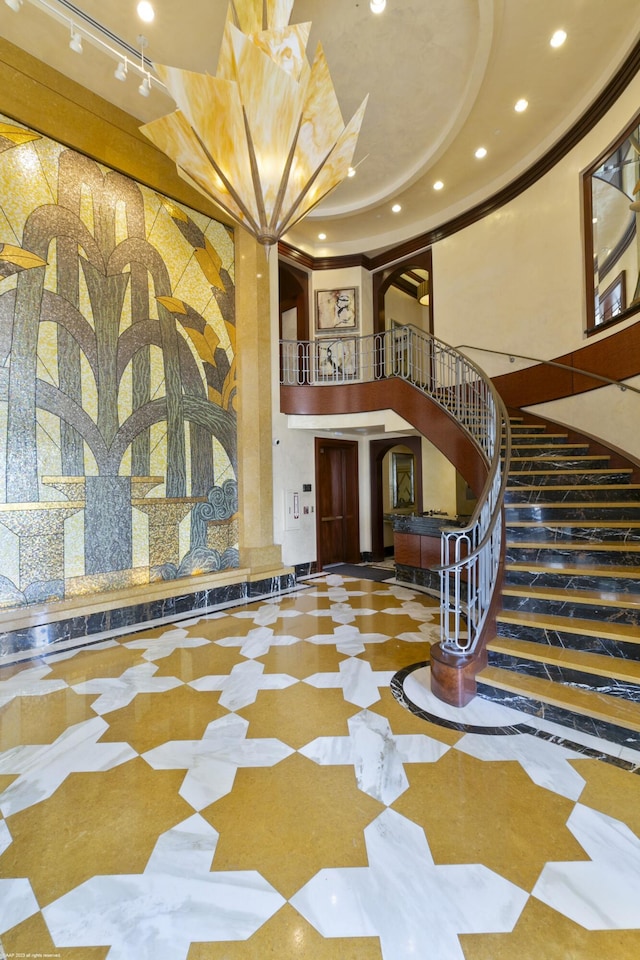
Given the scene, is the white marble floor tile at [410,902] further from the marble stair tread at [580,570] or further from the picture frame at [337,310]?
the picture frame at [337,310]

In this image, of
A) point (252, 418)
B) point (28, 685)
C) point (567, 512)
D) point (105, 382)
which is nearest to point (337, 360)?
point (252, 418)

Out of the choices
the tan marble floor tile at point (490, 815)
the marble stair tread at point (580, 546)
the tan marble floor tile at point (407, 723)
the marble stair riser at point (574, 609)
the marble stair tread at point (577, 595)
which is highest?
the marble stair tread at point (580, 546)

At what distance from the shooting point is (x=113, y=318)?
517 centimetres

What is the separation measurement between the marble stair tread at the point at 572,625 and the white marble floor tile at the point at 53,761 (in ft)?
9.32

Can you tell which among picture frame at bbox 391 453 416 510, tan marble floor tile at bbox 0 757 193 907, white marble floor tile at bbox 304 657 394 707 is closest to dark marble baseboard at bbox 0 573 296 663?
tan marble floor tile at bbox 0 757 193 907

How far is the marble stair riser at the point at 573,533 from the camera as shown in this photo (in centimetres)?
382

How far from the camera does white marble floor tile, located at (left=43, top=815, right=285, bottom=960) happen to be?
1.49 m

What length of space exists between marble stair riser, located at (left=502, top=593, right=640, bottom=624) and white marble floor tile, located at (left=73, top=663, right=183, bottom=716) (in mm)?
2878

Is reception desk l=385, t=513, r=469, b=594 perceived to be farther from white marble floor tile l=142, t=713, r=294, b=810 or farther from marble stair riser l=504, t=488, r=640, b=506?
white marble floor tile l=142, t=713, r=294, b=810

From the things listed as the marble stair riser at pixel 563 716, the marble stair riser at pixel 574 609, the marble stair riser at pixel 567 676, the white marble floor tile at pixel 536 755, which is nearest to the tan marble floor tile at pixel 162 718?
the white marble floor tile at pixel 536 755

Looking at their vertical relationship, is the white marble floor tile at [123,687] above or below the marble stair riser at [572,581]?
below

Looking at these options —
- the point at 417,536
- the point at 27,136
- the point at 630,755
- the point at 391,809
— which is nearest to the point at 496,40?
the point at 27,136

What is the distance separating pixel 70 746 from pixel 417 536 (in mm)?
5300

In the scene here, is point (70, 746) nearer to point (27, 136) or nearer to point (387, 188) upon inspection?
point (27, 136)
